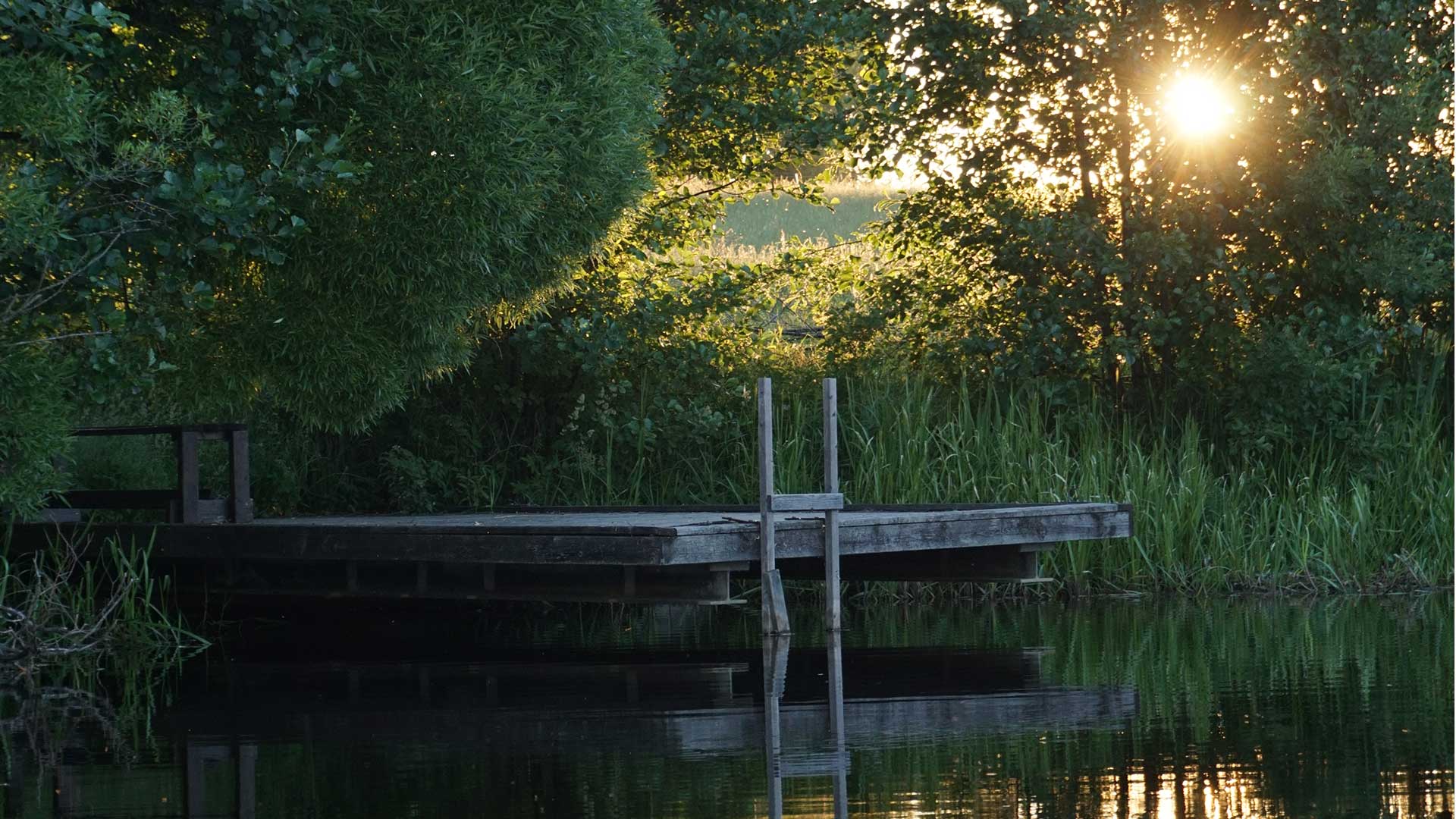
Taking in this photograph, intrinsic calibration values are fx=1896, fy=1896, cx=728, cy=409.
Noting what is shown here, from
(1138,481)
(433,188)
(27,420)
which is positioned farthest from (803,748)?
(1138,481)

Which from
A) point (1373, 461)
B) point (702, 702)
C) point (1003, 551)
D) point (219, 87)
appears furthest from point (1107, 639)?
point (219, 87)

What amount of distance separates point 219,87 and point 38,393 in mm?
2056

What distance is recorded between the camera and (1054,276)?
1532cm

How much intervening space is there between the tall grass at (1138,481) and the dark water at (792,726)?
1763 millimetres

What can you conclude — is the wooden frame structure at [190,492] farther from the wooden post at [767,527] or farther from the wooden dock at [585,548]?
the wooden post at [767,527]

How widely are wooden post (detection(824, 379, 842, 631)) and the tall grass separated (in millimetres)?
2856

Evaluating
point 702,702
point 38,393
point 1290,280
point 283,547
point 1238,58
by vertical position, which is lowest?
point 702,702

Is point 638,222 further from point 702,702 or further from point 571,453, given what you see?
point 702,702

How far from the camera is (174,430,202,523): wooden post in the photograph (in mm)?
11383

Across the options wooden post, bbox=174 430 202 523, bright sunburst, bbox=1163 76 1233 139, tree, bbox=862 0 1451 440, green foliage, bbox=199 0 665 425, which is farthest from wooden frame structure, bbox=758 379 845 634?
bright sunburst, bbox=1163 76 1233 139

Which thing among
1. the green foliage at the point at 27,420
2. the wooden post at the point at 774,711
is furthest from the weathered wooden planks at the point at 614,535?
the green foliage at the point at 27,420

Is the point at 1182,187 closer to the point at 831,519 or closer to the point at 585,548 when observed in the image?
the point at 831,519

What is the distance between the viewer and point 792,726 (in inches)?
291

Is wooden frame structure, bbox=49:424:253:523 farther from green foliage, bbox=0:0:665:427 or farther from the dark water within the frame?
the dark water
